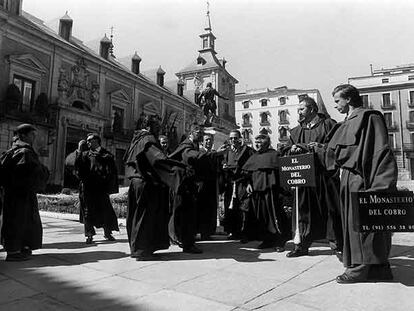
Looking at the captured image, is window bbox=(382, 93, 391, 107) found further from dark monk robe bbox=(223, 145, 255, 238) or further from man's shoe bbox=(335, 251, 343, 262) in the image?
man's shoe bbox=(335, 251, 343, 262)

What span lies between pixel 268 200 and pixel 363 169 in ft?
8.07

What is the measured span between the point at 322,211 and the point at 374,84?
2056 inches

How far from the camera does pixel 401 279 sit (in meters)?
3.34

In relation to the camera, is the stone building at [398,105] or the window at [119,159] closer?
the window at [119,159]

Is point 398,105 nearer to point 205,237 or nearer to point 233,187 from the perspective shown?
point 233,187

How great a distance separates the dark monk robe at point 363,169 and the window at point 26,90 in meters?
24.0

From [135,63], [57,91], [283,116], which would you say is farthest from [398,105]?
[57,91]

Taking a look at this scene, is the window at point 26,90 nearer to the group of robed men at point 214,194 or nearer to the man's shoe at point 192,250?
the group of robed men at point 214,194

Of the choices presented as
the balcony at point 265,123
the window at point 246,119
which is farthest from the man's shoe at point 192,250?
the window at point 246,119

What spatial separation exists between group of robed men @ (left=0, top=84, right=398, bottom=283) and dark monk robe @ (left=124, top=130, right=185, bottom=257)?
0.05ft

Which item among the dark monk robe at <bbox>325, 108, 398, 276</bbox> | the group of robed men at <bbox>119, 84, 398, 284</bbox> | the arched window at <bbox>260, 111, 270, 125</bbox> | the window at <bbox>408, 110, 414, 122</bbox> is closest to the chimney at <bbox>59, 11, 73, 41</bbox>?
the group of robed men at <bbox>119, 84, 398, 284</bbox>

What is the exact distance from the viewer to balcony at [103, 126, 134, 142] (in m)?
29.3

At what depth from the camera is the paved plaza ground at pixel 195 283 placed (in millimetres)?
2750

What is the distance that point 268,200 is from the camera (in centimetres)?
566
